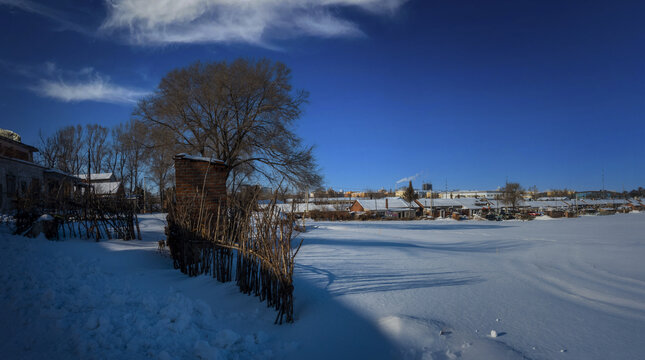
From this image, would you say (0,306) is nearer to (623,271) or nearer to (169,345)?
(169,345)

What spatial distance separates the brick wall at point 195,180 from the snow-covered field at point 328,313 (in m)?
1.61

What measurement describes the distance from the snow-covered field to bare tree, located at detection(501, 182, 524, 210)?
42457mm

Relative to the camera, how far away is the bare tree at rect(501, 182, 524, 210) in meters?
41.8

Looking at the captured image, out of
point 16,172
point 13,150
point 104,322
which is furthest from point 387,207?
point 104,322

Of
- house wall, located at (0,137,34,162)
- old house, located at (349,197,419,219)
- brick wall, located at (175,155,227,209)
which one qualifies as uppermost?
house wall, located at (0,137,34,162)

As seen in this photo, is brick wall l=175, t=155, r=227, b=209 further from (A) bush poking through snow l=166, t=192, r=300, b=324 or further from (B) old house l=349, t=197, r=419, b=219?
(B) old house l=349, t=197, r=419, b=219

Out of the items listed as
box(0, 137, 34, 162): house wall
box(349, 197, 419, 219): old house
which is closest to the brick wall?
box(0, 137, 34, 162): house wall

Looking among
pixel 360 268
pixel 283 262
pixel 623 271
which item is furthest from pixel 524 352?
pixel 623 271

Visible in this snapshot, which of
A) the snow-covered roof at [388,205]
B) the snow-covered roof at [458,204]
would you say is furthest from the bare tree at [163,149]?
the snow-covered roof at [458,204]

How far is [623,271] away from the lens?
5.56 m

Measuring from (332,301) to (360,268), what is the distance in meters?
1.59

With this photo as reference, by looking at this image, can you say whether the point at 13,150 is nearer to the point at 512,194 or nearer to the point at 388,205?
the point at 388,205

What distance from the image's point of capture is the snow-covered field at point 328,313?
2510 mm

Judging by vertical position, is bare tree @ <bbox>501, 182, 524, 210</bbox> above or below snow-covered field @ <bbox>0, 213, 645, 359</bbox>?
above
